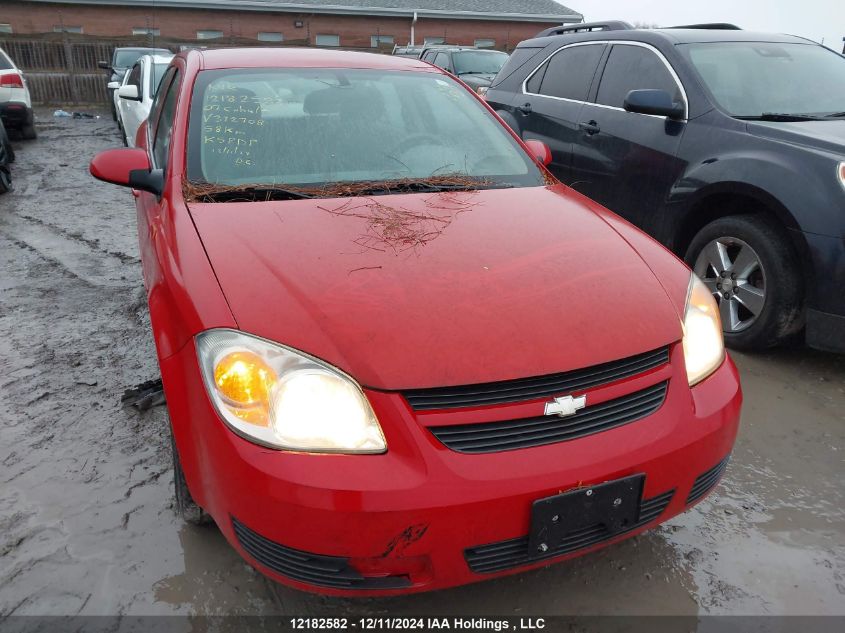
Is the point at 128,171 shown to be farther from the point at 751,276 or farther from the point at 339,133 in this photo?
the point at 751,276

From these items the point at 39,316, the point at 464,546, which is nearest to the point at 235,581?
the point at 464,546

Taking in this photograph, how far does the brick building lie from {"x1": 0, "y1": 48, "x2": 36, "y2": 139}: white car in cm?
1187

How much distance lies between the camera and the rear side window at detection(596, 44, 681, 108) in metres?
4.38

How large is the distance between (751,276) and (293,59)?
2.74m

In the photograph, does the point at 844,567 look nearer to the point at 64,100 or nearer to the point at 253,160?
the point at 253,160

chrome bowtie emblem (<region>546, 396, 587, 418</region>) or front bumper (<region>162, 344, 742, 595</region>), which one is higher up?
chrome bowtie emblem (<region>546, 396, 587, 418</region>)

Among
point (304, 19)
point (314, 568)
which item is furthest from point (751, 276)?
point (304, 19)

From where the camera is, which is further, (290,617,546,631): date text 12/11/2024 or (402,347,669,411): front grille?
(290,617,546,631): date text 12/11/2024

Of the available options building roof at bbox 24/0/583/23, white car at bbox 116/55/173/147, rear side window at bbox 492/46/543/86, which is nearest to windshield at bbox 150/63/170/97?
white car at bbox 116/55/173/147

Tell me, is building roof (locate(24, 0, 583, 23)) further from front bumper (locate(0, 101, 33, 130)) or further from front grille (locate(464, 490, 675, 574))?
front grille (locate(464, 490, 675, 574))

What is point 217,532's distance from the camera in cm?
229

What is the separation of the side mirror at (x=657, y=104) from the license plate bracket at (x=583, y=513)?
304cm

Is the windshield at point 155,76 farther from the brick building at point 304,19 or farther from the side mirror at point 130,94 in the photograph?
the brick building at point 304,19

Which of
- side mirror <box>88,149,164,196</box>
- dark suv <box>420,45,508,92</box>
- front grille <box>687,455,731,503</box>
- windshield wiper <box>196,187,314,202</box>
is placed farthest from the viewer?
dark suv <box>420,45,508,92</box>
